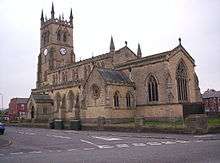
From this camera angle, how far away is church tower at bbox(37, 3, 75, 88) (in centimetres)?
7819

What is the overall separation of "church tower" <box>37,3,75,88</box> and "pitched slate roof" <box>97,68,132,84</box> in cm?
3079

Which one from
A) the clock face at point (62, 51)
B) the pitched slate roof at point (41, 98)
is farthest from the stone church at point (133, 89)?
the clock face at point (62, 51)

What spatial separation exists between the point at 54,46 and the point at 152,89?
3916 centimetres

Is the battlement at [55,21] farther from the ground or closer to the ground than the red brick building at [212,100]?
farther from the ground

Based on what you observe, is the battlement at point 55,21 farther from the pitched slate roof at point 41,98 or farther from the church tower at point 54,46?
the pitched slate roof at point 41,98

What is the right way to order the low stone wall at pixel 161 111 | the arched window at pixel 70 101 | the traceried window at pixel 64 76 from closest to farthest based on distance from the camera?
the low stone wall at pixel 161 111, the arched window at pixel 70 101, the traceried window at pixel 64 76

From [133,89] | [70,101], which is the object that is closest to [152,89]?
[133,89]

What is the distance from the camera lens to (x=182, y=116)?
42062mm

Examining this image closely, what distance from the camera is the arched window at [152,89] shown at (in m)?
46.2

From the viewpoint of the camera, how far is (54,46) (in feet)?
258

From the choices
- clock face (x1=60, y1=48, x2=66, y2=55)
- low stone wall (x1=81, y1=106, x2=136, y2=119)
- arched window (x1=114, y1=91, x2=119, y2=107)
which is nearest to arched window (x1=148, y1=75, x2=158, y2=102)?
low stone wall (x1=81, y1=106, x2=136, y2=119)

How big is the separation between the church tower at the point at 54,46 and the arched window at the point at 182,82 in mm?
37831

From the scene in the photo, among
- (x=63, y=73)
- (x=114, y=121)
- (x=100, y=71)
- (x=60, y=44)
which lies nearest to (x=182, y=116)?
(x=114, y=121)

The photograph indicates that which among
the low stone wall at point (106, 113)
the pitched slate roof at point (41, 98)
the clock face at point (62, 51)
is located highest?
the clock face at point (62, 51)
